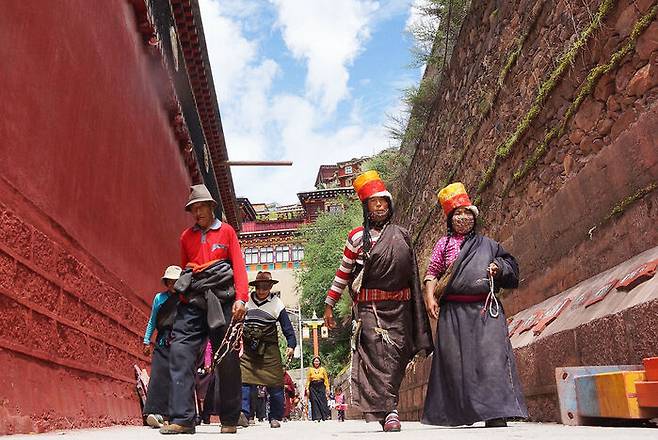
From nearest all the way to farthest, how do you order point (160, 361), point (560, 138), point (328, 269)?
1. point (560, 138)
2. point (160, 361)
3. point (328, 269)

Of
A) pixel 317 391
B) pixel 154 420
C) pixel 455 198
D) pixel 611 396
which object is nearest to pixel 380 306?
pixel 455 198

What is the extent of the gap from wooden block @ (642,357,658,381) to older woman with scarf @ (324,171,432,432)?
169cm

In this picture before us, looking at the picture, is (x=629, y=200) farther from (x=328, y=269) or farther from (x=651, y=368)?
(x=328, y=269)

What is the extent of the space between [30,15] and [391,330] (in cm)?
347

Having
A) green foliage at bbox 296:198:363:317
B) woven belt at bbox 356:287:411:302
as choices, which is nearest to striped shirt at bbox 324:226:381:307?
woven belt at bbox 356:287:411:302

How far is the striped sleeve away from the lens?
16.3 ft

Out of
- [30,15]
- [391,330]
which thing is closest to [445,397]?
[391,330]

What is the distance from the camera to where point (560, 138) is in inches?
242

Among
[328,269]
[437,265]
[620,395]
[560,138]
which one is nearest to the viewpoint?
[620,395]

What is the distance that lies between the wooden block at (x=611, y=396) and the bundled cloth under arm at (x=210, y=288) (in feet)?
7.55

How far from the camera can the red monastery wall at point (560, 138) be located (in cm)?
462

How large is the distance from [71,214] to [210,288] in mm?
1896

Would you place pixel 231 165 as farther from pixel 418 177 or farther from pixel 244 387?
pixel 244 387

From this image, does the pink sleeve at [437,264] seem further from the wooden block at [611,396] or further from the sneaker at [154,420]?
the sneaker at [154,420]
